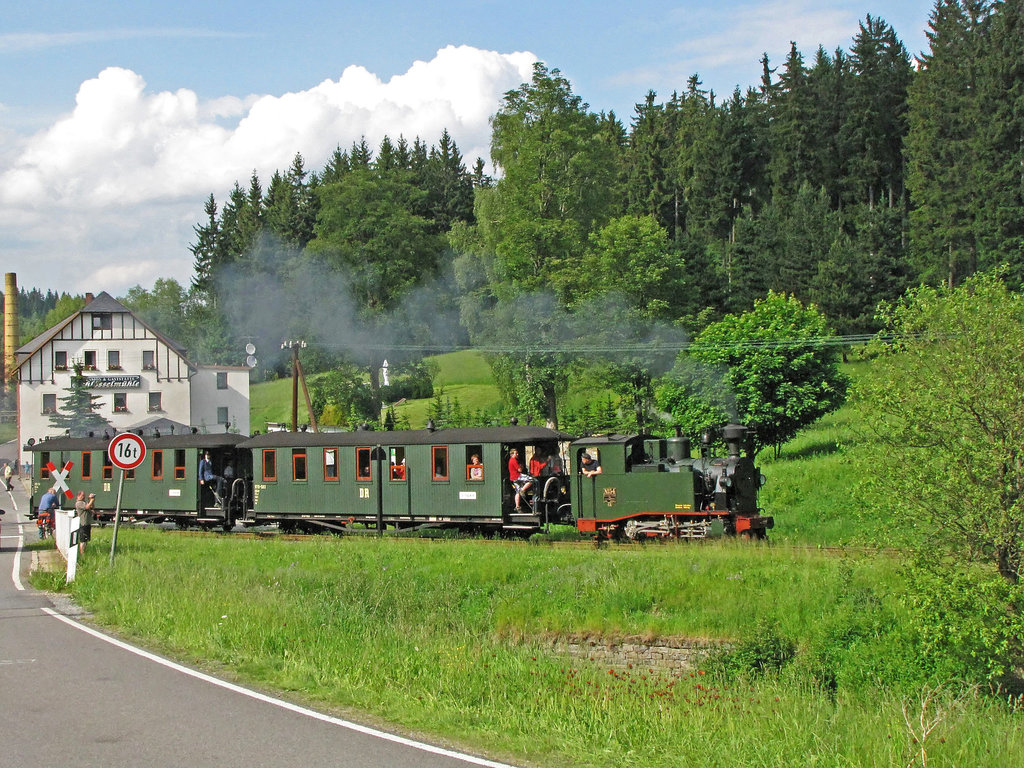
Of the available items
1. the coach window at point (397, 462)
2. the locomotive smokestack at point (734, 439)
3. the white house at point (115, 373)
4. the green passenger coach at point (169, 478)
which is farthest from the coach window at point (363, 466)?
the white house at point (115, 373)

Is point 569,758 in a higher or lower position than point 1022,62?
lower

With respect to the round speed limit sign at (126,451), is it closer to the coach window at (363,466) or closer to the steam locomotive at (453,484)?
the steam locomotive at (453,484)

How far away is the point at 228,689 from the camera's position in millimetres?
9773

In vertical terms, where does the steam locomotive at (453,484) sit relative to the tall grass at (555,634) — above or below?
above

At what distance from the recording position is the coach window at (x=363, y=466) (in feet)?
85.3

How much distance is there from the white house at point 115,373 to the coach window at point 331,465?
40019 mm

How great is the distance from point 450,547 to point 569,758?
47.4ft

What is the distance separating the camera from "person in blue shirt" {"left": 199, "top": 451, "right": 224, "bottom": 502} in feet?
98.2

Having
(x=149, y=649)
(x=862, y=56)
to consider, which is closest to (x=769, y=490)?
Result: (x=149, y=649)

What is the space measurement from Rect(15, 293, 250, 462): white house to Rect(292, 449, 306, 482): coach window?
38966 mm

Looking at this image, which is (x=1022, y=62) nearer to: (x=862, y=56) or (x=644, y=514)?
(x=862, y=56)

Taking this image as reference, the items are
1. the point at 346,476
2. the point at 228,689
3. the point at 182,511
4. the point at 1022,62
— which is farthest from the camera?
the point at 1022,62

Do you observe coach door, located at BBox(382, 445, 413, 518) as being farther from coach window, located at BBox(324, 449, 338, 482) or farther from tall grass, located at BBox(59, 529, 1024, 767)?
coach window, located at BBox(324, 449, 338, 482)

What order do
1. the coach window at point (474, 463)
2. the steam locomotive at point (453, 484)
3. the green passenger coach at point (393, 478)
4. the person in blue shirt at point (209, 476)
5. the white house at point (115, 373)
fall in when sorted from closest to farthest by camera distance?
the steam locomotive at point (453, 484), the green passenger coach at point (393, 478), the coach window at point (474, 463), the person in blue shirt at point (209, 476), the white house at point (115, 373)
